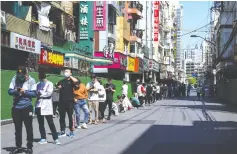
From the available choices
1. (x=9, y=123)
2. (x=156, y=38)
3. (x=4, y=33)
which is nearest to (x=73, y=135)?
(x=9, y=123)

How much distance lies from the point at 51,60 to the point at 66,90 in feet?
49.5

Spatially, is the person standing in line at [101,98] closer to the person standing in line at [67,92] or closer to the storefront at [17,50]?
the person standing in line at [67,92]

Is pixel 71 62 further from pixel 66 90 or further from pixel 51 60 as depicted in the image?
pixel 66 90

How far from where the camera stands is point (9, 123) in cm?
1664

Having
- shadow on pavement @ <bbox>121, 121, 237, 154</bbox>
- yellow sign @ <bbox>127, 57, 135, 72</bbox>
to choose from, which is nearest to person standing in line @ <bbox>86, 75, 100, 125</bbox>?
shadow on pavement @ <bbox>121, 121, 237, 154</bbox>

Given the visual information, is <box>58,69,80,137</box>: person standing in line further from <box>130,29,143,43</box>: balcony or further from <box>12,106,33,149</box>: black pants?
<box>130,29,143,43</box>: balcony

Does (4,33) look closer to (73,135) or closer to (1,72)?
(1,72)

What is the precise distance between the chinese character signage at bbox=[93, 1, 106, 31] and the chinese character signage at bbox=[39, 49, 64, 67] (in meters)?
7.85

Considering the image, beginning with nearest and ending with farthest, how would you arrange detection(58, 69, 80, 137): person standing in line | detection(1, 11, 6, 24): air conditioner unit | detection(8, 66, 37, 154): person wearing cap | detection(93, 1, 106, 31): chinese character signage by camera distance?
detection(8, 66, 37, 154): person wearing cap
detection(58, 69, 80, 137): person standing in line
detection(1, 11, 6, 24): air conditioner unit
detection(93, 1, 106, 31): chinese character signage

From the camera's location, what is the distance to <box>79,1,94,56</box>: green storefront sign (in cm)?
3506

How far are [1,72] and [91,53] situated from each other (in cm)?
2146

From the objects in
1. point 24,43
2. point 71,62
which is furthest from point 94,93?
point 71,62

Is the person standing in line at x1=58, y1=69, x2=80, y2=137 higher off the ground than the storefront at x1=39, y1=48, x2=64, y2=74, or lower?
lower

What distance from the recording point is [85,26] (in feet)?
117
